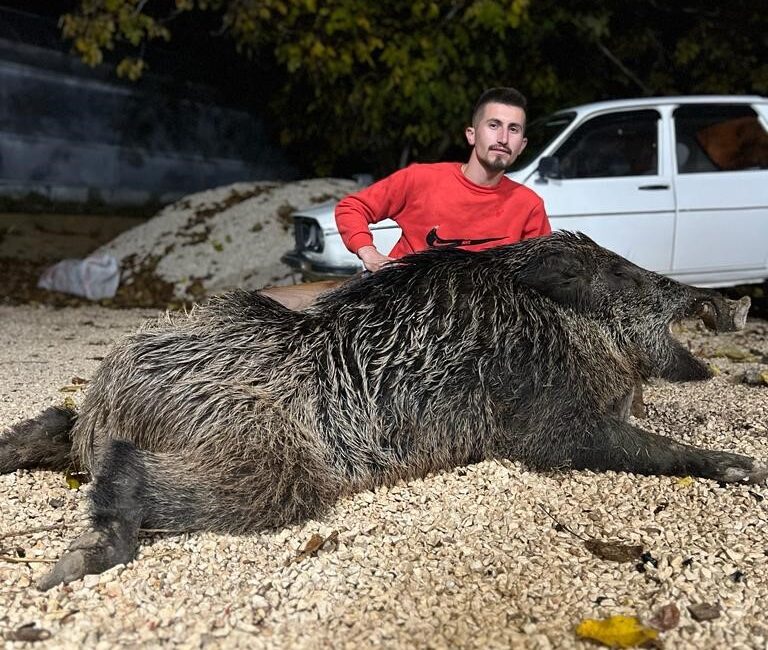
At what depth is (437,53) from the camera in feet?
34.7

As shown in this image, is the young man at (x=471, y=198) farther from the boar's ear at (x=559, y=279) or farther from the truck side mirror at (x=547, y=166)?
the truck side mirror at (x=547, y=166)

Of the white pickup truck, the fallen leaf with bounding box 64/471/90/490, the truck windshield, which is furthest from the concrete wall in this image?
the fallen leaf with bounding box 64/471/90/490

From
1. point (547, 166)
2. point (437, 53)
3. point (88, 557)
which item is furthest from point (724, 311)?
point (437, 53)

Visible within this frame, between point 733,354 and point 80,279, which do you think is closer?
point 733,354

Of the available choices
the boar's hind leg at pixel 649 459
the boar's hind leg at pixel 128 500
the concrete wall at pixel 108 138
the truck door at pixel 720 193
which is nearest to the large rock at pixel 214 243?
the concrete wall at pixel 108 138

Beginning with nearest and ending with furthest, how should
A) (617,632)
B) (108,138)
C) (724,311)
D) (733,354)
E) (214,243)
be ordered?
(617,632) < (724,311) < (733,354) < (214,243) < (108,138)

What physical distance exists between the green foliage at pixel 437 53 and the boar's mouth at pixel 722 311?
6.41 meters

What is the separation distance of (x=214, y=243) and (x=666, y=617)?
885 cm

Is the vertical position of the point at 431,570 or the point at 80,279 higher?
the point at 80,279

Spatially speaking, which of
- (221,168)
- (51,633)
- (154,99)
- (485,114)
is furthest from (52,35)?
(51,633)

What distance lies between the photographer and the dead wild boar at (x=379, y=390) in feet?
10.2

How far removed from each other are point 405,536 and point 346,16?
25.3ft

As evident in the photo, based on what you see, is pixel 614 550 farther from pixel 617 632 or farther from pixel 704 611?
pixel 617 632

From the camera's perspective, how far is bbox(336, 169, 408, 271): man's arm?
13.2 ft
